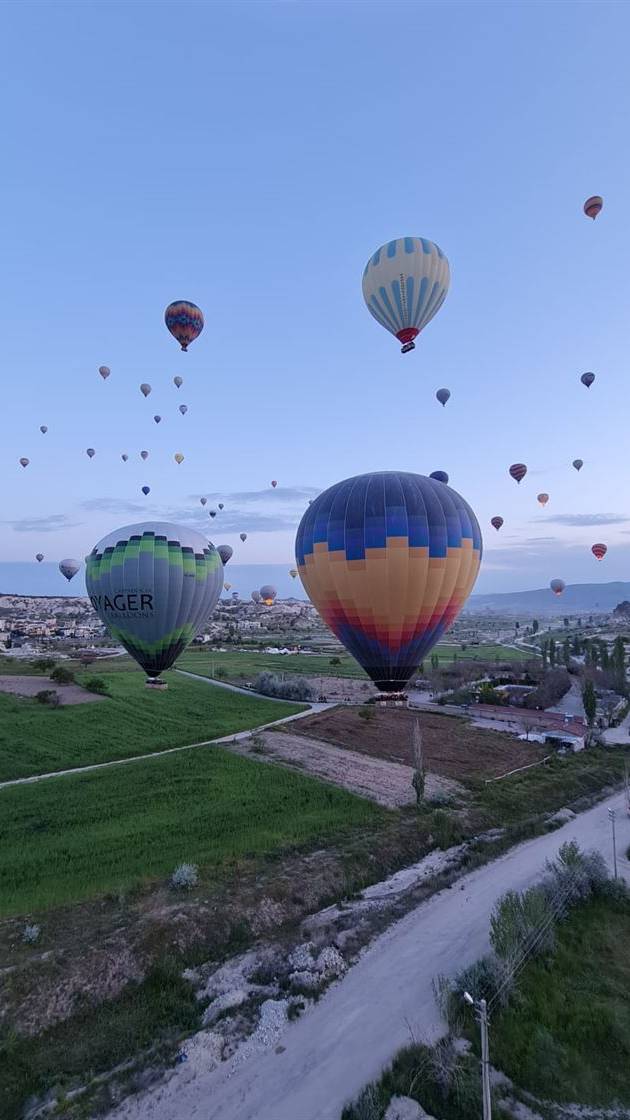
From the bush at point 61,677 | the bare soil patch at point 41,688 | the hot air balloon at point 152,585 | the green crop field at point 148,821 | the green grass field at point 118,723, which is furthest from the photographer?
the bush at point 61,677

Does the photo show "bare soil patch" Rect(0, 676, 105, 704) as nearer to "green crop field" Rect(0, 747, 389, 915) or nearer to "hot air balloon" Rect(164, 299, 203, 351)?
"green crop field" Rect(0, 747, 389, 915)

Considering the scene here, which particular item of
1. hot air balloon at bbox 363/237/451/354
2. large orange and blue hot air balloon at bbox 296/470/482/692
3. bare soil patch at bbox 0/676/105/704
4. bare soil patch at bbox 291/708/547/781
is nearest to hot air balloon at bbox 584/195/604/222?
hot air balloon at bbox 363/237/451/354

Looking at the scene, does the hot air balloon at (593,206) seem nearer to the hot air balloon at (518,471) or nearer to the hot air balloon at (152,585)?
the hot air balloon at (518,471)

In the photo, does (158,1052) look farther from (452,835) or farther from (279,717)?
(279,717)

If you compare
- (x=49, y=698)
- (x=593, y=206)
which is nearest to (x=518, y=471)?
(x=593, y=206)

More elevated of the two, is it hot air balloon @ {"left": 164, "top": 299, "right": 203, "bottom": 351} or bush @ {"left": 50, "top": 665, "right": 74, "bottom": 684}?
hot air balloon @ {"left": 164, "top": 299, "right": 203, "bottom": 351}

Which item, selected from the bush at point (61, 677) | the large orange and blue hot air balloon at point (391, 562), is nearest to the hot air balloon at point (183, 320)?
the large orange and blue hot air balloon at point (391, 562)
